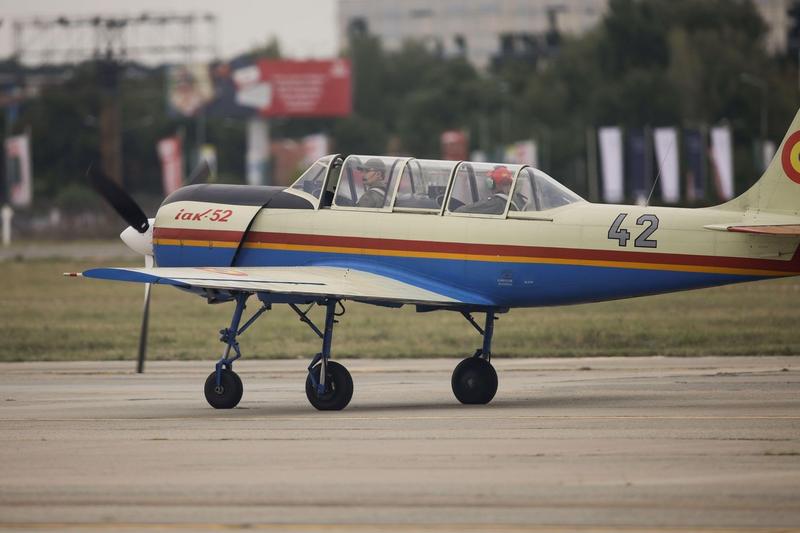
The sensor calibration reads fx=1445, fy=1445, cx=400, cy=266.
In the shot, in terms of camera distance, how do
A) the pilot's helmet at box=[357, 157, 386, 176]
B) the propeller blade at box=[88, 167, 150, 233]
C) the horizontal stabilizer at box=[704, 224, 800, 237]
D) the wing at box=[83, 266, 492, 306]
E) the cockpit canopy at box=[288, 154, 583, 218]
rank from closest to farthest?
the horizontal stabilizer at box=[704, 224, 800, 237], the wing at box=[83, 266, 492, 306], the cockpit canopy at box=[288, 154, 583, 218], the pilot's helmet at box=[357, 157, 386, 176], the propeller blade at box=[88, 167, 150, 233]

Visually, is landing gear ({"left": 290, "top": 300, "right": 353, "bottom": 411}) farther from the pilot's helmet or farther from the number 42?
the number 42

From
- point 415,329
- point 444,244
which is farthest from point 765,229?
point 415,329

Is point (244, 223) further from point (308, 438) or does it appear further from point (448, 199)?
point (308, 438)

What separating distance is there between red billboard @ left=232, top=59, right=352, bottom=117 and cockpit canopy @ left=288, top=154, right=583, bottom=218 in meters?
87.9

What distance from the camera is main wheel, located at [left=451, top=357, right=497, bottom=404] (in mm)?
A: 17328

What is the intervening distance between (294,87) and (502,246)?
9035 cm

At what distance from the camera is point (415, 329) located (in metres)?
29.3

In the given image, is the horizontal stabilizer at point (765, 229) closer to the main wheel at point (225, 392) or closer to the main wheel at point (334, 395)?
the main wheel at point (334, 395)

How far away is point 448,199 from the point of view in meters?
17.3

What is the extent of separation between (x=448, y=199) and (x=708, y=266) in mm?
3164

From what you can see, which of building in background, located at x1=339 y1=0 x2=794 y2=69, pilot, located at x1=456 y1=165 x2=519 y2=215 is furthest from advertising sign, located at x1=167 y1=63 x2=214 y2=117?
pilot, located at x1=456 y1=165 x2=519 y2=215

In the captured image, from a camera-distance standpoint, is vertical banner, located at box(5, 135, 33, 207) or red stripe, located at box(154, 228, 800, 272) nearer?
red stripe, located at box(154, 228, 800, 272)

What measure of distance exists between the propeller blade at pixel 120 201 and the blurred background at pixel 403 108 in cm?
5482

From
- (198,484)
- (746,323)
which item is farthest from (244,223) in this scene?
(746,323)
